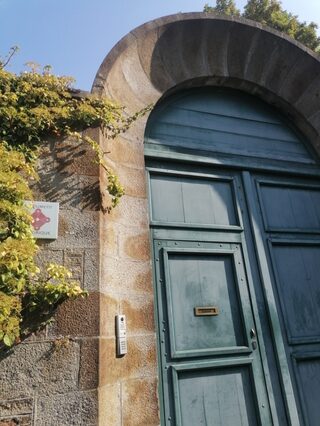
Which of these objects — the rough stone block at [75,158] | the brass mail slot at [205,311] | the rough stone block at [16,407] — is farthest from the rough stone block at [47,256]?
the brass mail slot at [205,311]

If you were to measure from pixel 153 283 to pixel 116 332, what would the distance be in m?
0.57

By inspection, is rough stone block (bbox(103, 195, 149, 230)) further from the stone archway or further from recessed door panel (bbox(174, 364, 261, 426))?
recessed door panel (bbox(174, 364, 261, 426))

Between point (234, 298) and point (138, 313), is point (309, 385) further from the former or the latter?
point (138, 313)

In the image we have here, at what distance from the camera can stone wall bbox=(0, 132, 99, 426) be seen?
1877 millimetres

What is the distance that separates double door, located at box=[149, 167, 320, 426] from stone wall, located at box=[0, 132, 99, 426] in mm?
699

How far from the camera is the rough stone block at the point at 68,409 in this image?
1.88m

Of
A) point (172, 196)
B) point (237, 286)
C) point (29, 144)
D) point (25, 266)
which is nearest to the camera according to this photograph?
point (25, 266)

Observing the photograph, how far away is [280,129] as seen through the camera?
4.14 meters

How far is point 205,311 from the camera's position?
9.29ft

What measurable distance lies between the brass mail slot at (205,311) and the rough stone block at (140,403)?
2.17 feet

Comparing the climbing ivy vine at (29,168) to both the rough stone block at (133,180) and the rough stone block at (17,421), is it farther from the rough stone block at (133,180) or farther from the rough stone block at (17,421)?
the rough stone block at (17,421)

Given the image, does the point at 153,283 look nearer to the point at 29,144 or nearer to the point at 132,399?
the point at 132,399

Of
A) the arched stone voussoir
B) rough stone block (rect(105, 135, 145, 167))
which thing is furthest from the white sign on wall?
the arched stone voussoir

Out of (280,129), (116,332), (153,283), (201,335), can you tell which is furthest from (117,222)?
(280,129)
